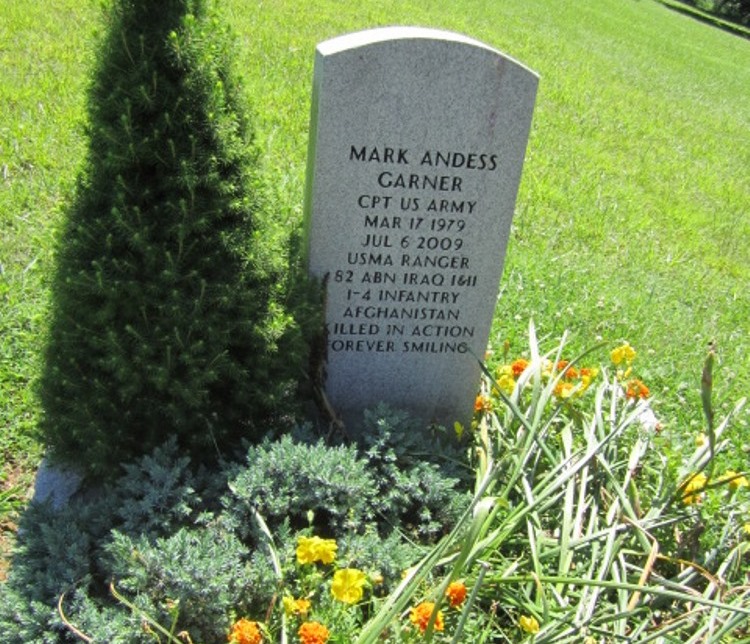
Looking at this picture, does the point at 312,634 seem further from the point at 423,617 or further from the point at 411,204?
the point at 411,204

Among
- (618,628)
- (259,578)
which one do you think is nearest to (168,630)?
(259,578)

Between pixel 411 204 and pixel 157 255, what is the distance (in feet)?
3.36

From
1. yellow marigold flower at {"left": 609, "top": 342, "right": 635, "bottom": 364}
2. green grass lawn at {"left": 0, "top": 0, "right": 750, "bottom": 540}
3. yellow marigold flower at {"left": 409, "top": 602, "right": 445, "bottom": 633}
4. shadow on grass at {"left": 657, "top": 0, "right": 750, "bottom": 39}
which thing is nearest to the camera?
yellow marigold flower at {"left": 409, "top": 602, "right": 445, "bottom": 633}

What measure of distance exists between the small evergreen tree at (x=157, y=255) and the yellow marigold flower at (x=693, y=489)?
4.98 feet

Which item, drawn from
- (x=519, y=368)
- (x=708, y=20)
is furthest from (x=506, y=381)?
(x=708, y=20)

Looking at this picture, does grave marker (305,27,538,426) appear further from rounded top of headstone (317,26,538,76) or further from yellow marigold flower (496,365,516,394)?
yellow marigold flower (496,365,516,394)

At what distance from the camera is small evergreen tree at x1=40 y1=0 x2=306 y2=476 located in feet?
7.77

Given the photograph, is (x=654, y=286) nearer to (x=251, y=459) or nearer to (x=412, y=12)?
(x=251, y=459)

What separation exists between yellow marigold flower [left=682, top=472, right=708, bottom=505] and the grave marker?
3.21 ft

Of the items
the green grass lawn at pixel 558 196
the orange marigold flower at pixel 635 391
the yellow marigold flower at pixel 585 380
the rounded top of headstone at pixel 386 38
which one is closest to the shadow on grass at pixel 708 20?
the green grass lawn at pixel 558 196

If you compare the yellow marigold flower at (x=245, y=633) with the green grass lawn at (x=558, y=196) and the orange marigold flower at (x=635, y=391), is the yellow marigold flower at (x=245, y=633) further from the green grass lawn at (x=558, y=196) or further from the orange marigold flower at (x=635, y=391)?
the orange marigold flower at (x=635, y=391)

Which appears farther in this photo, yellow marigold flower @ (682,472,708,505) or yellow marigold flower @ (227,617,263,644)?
yellow marigold flower @ (682,472,708,505)

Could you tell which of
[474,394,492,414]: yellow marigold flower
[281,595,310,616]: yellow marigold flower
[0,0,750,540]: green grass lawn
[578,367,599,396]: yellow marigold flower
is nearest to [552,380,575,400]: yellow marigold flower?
[578,367,599,396]: yellow marigold flower

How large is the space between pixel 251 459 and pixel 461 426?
101 centimetres
